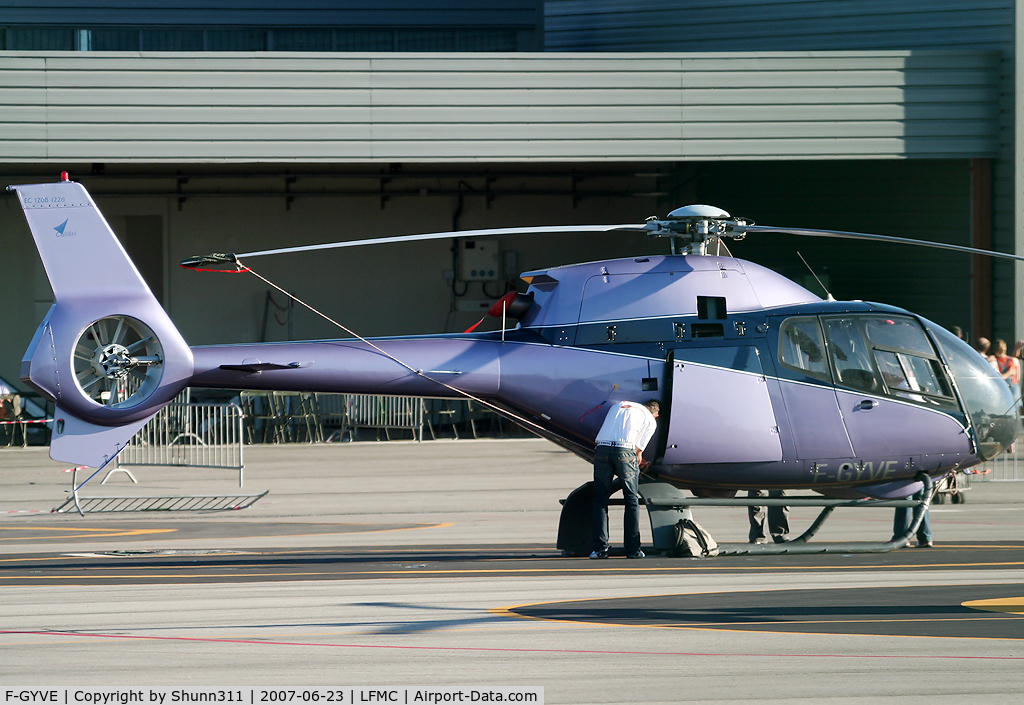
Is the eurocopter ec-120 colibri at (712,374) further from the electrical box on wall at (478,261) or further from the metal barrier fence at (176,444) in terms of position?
the electrical box on wall at (478,261)

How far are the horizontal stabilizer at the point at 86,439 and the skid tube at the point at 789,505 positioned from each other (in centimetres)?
489

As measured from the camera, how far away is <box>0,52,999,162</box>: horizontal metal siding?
19.4 m

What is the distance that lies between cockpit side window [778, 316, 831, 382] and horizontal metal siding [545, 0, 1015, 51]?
13.4 meters

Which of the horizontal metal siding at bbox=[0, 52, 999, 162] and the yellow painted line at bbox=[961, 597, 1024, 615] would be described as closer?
the yellow painted line at bbox=[961, 597, 1024, 615]

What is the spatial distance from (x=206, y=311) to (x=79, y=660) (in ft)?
65.2

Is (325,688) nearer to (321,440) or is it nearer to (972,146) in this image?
(321,440)

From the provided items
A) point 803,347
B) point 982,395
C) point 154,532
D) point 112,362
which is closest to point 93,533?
point 154,532

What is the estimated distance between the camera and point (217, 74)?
1953 cm

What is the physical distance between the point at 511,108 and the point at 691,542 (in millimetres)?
12371

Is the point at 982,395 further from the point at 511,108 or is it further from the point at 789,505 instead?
the point at 511,108

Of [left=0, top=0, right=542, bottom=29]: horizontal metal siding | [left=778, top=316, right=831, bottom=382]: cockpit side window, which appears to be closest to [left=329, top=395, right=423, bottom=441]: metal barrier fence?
[left=0, top=0, right=542, bottom=29]: horizontal metal siding

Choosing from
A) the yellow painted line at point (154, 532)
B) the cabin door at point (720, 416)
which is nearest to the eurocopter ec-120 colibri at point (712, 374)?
the cabin door at point (720, 416)

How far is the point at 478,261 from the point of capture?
84.5 ft

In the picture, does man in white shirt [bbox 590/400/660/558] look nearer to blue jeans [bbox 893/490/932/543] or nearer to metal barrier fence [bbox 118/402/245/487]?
blue jeans [bbox 893/490/932/543]
